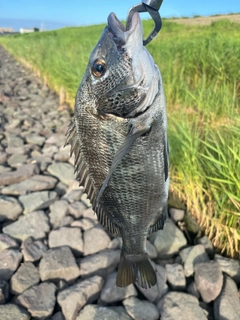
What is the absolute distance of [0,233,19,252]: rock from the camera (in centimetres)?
290

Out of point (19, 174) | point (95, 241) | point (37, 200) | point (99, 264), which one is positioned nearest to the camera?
point (99, 264)

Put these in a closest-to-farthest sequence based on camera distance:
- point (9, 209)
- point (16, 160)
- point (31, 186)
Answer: point (9, 209) < point (31, 186) < point (16, 160)

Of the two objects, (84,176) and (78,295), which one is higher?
(84,176)

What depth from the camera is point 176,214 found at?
317cm

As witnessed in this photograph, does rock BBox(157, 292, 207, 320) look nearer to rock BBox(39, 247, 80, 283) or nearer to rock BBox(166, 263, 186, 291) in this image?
rock BBox(166, 263, 186, 291)

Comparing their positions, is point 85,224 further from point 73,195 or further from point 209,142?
point 209,142

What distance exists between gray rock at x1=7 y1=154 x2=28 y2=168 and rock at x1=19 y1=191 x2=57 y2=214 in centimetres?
109

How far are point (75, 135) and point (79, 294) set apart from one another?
132cm

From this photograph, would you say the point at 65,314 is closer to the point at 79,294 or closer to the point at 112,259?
the point at 79,294

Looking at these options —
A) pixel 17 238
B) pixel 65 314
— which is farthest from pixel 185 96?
pixel 65 314

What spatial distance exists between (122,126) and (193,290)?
1.64 m

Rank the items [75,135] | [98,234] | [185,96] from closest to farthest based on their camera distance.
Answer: [75,135] < [98,234] < [185,96]

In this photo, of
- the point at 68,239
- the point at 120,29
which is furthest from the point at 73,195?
the point at 120,29

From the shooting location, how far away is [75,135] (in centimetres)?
159
